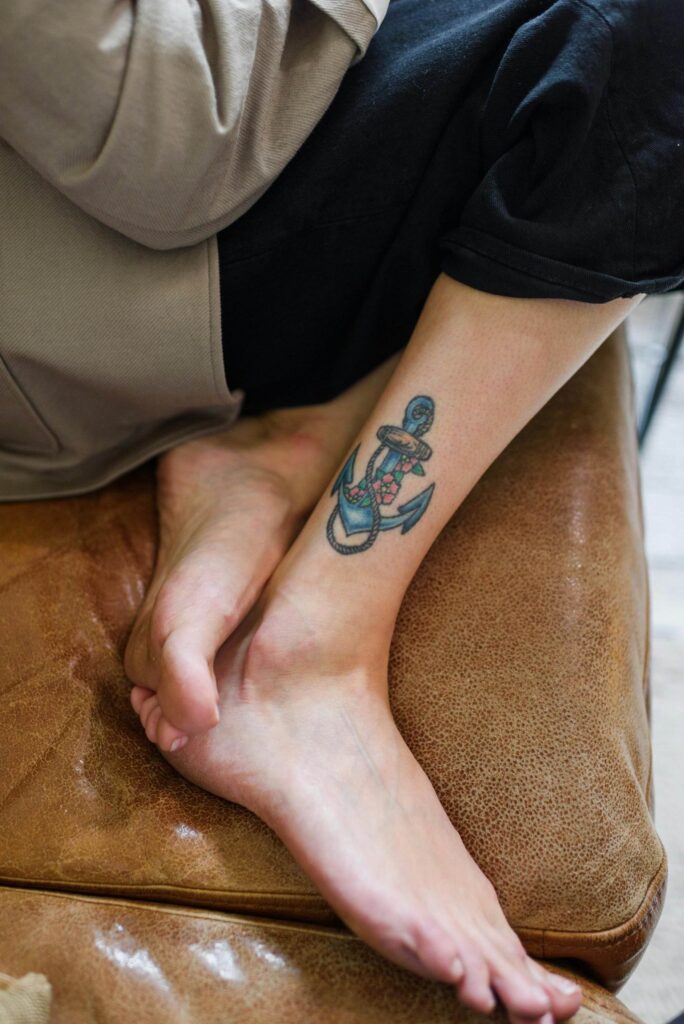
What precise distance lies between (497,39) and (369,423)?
0.99 ft

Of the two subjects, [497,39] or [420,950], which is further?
[497,39]

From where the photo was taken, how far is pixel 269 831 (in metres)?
0.63

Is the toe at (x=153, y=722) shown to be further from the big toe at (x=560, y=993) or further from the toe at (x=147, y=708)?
the big toe at (x=560, y=993)

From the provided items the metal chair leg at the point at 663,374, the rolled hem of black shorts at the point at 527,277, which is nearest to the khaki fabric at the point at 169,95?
the rolled hem of black shorts at the point at 527,277

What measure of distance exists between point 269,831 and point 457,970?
16 centimetres

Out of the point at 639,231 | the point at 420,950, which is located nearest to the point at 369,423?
the point at 639,231

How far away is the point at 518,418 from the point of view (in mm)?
707

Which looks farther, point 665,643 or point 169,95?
point 665,643

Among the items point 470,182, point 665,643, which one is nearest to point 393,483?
point 470,182

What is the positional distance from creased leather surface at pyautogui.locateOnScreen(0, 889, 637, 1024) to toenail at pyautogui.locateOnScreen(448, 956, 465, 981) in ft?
0.11

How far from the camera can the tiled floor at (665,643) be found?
0.95m

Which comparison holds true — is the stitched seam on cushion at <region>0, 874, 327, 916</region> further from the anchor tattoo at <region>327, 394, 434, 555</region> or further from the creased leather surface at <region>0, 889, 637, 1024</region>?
the anchor tattoo at <region>327, 394, 434, 555</region>

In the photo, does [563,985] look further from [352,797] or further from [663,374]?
[663,374]

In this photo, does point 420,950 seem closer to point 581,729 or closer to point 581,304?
point 581,729
